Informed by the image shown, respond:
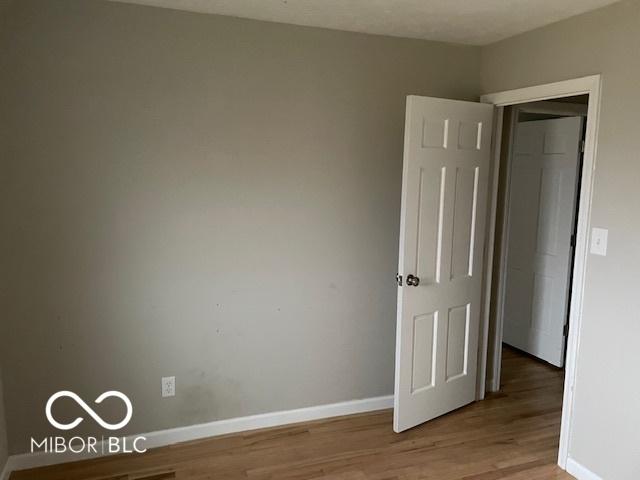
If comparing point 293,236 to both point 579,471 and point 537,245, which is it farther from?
point 537,245

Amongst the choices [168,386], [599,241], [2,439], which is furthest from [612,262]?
[2,439]

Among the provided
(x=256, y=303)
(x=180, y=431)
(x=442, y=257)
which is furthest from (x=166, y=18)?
(x=180, y=431)

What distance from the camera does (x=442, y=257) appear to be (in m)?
2.95

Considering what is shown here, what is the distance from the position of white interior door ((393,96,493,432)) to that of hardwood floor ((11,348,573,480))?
0.18m

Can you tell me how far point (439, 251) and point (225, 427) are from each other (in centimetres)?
163

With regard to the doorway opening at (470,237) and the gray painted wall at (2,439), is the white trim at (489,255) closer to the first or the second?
the doorway opening at (470,237)

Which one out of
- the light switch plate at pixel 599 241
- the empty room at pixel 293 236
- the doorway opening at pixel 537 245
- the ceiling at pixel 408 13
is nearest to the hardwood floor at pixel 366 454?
the empty room at pixel 293 236

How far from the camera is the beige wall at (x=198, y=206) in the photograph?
2.42 m

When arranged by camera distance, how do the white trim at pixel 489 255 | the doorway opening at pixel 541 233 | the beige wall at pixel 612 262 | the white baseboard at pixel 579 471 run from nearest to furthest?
1. the beige wall at pixel 612 262
2. the white baseboard at pixel 579 471
3. the white trim at pixel 489 255
4. the doorway opening at pixel 541 233

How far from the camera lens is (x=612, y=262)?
234 cm

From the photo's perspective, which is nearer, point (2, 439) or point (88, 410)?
point (2, 439)

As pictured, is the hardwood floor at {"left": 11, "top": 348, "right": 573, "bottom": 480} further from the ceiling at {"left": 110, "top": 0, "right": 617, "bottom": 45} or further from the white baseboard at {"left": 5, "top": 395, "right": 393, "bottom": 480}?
the ceiling at {"left": 110, "top": 0, "right": 617, "bottom": 45}

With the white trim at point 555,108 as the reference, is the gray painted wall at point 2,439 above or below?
below

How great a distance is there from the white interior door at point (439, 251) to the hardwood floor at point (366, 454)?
0.18 meters
